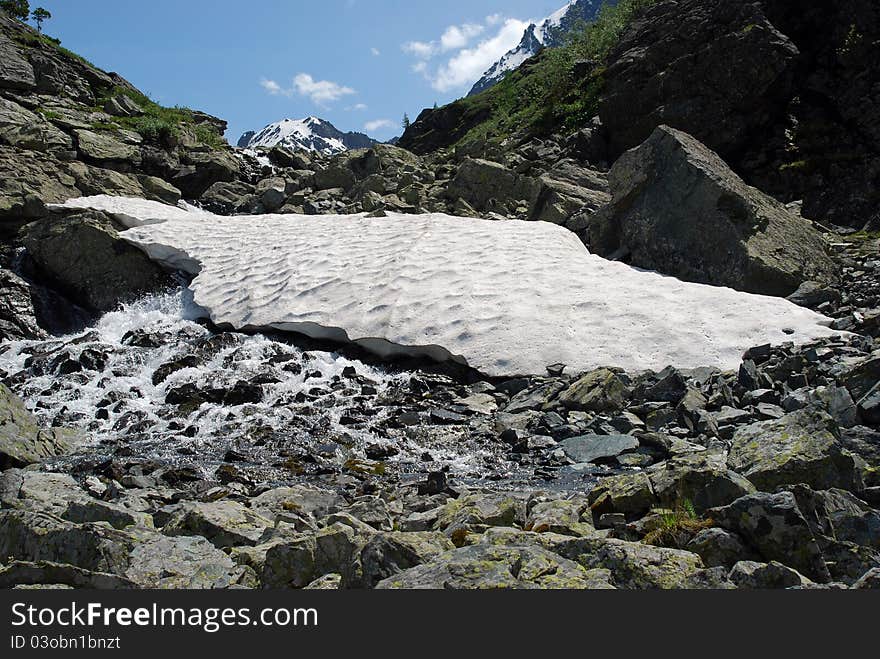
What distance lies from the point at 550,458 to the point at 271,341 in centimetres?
853

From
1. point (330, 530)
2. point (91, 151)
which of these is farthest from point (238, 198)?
point (330, 530)

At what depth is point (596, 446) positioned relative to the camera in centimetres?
1023

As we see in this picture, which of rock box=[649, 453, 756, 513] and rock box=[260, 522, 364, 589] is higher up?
rock box=[649, 453, 756, 513]

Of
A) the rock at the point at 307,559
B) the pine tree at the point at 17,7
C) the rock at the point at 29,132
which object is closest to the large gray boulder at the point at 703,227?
the rock at the point at 307,559

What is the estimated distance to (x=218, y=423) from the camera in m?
12.3

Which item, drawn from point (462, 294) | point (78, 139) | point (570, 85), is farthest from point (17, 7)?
point (462, 294)

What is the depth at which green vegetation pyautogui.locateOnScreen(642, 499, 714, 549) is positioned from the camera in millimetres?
5469

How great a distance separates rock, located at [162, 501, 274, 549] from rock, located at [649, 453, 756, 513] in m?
3.90

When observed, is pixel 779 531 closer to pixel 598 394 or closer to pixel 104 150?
pixel 598 394

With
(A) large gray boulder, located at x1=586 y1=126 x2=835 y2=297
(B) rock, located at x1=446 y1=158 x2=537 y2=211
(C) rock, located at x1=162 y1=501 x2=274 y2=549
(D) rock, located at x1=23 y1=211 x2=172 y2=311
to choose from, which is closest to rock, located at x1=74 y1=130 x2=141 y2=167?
(D) rock, located at x1=23 y1=211 x2=172 y2=311

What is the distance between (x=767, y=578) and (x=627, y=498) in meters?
2.37

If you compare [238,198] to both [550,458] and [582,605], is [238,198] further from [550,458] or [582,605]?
[582,605]

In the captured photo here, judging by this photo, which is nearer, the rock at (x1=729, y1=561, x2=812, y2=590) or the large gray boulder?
the rock at (x1=729, y1=561, x2=812, y2=590)

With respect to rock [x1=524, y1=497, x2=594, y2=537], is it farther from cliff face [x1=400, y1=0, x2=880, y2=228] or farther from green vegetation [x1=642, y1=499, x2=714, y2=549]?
cliff face [x1=400, y1=0, x2=880, y2=228]
